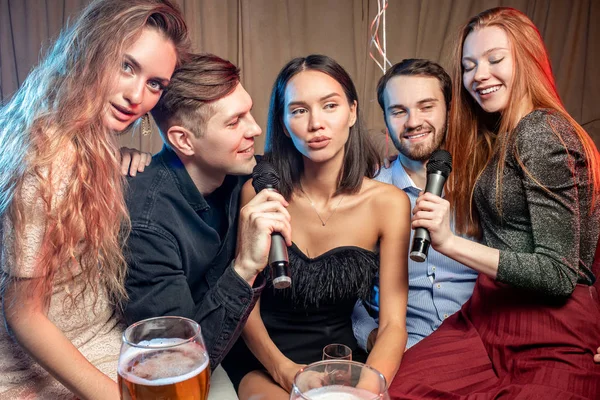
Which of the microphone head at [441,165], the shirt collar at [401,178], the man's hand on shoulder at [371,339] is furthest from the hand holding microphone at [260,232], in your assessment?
the shirt collar at [401,178]

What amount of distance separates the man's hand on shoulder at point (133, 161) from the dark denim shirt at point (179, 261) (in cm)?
2

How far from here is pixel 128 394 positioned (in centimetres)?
65

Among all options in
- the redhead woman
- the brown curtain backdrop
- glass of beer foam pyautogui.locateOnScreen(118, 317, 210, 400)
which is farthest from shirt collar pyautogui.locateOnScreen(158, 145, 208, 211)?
the brown curtain backdrop

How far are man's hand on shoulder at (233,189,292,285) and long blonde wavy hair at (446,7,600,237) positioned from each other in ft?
2.05

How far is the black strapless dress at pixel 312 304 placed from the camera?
1.64 meters

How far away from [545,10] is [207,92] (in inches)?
159

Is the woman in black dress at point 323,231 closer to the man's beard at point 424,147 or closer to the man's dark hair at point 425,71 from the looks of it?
the man's beard at point 424,147

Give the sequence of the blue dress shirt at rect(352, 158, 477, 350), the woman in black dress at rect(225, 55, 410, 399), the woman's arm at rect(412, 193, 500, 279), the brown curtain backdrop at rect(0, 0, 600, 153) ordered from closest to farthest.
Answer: the woman's arm at rect(412, 193, 500, 279) → the woman in black dress at rect(225, 55, 410, 399) → the blue dress shirt at rect(352, 158, 477, 350) → the brown curtain backdrop at rect(0, 0, 600, 153)

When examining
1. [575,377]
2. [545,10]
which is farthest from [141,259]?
[545,10]

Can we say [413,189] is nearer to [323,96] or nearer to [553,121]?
[323,96]

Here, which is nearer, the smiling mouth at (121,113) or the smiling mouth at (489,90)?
the smiling mouth at (121,113)

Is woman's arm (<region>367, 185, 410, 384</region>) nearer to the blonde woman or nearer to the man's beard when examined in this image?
the man's beard

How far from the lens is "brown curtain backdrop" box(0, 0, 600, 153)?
3.93 m

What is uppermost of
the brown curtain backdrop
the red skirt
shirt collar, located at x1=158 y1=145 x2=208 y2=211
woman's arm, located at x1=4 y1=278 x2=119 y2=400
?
→ the brown curtain backdrop
